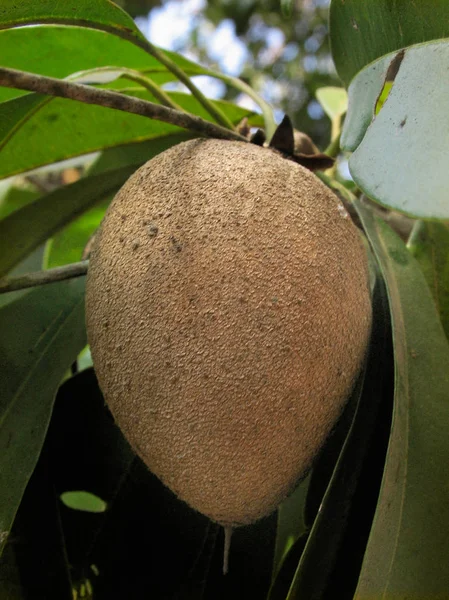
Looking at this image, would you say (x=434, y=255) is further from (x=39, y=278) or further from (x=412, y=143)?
(x=39, y=278)

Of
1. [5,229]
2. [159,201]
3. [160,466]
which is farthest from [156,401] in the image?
[5,229]

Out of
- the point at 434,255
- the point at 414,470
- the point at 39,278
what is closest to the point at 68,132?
the point at 39,278

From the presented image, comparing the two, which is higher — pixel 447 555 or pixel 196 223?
pixel 196 223

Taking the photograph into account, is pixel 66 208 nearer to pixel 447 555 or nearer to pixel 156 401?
pixel 156 401

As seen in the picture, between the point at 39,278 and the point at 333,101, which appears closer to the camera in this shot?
the point at 39,278

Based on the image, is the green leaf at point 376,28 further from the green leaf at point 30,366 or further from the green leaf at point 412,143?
the green leaf at point 30,366

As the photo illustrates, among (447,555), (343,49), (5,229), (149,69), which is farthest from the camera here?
(149,69)
